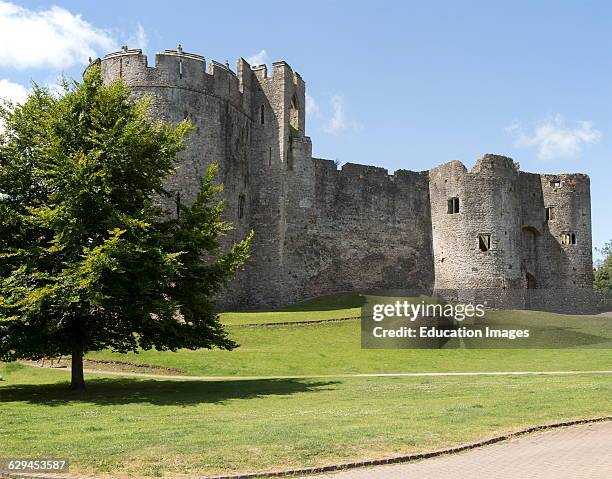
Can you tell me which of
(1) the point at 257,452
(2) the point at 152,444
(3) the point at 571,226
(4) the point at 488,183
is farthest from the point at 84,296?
(3) the point at 571,226

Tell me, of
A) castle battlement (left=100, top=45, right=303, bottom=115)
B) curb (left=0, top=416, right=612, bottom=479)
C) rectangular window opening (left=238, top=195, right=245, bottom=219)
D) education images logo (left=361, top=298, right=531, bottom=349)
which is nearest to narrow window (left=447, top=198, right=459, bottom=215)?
education images logo (left=361, top=298, right=531, bottom=349)

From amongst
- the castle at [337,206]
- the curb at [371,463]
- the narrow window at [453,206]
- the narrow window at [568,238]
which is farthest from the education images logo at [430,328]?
the curb at [371,463]

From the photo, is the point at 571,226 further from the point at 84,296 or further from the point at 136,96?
the point at 84,296

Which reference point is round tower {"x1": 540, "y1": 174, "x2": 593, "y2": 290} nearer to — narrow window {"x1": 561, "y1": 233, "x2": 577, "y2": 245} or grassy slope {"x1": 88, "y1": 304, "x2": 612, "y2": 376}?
narrow window {"x1": 561, "y1": 233, "x2": 577, "y2": 245}

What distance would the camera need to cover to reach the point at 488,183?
47.7 m

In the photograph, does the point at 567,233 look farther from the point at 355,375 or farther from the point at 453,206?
the point at 355,375

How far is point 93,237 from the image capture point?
2097 cm

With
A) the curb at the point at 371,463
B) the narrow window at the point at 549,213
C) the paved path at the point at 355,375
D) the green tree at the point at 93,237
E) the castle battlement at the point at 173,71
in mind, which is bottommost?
the paved path at the point at 355,375

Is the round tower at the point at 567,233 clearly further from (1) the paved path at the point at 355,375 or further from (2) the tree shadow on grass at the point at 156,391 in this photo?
(2) the tree shadow on grass at the point at 156,391

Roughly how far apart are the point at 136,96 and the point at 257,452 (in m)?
32.3

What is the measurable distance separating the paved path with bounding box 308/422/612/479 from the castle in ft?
99.8

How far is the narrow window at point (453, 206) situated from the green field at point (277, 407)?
1751cm

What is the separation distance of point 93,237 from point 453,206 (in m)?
32.6

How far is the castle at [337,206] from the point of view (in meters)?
41.4
